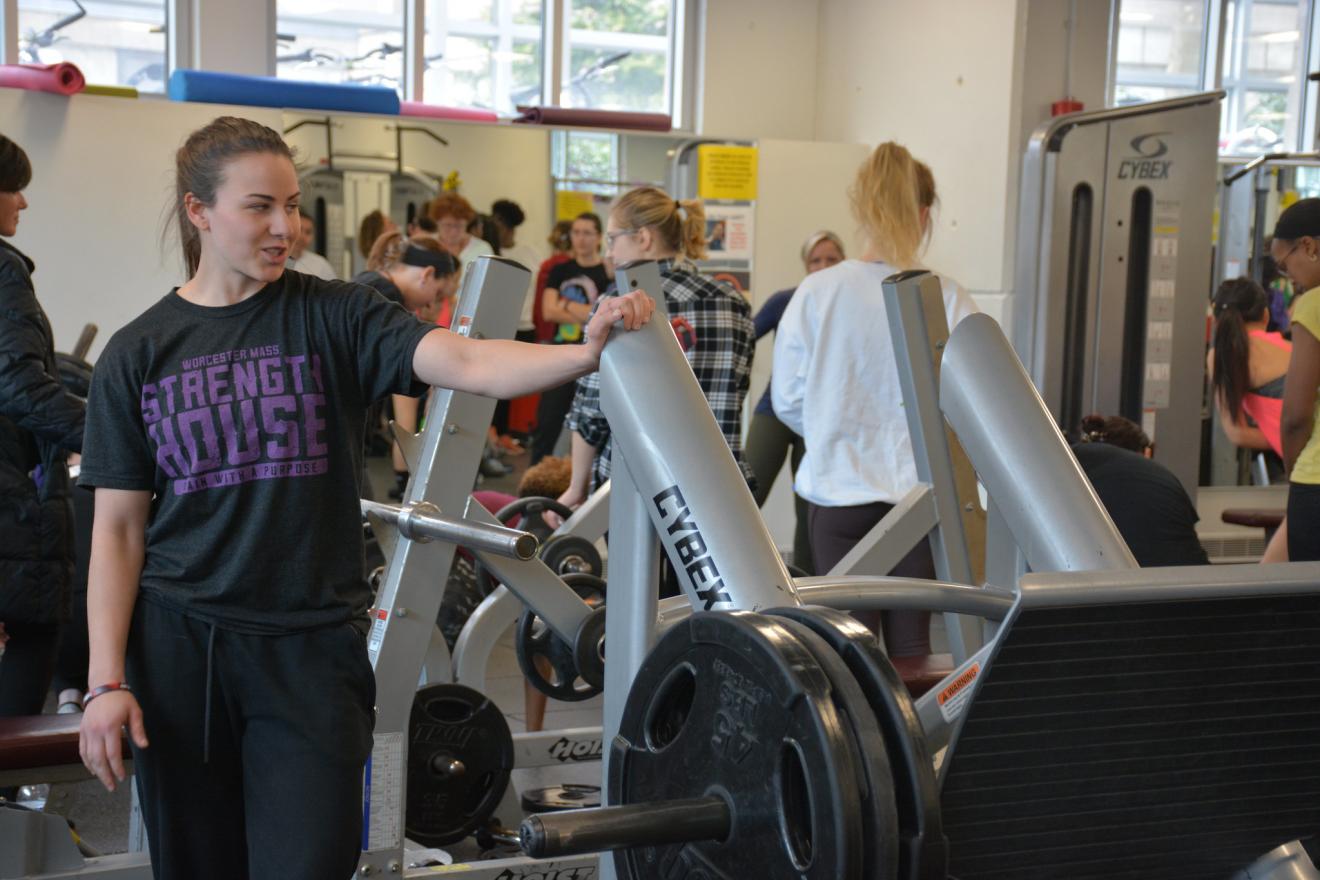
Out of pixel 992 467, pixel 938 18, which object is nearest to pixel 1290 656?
pixel 992 467

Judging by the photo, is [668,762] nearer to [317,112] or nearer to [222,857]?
[222,857]

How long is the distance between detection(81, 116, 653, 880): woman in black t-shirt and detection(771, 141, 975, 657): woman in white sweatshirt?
5.21 feet

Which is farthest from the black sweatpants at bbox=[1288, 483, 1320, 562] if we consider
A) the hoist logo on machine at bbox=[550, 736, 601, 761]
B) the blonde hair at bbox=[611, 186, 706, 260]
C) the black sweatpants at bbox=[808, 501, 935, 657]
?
the hoist logo on machine at bbox=[550, 736, 601, 761]

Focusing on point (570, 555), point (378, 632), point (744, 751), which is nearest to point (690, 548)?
point (744, 751)

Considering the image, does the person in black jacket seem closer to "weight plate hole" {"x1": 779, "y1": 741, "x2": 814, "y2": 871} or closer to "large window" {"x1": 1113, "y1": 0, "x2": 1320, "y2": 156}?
"weight plate hole" {"x1": 779, "y1": 741, "x2": 814, "y2": 871}

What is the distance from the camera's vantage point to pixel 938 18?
21.4 ft

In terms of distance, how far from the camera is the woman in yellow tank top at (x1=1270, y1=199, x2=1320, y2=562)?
3.31 meters

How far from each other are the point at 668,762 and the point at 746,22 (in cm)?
688

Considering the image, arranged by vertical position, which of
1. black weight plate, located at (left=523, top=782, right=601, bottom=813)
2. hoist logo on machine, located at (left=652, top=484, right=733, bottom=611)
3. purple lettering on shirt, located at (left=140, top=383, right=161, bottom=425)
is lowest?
black weight plate, located at (left=523, top=782, right=601, bottom=813)

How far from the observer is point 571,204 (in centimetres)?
677

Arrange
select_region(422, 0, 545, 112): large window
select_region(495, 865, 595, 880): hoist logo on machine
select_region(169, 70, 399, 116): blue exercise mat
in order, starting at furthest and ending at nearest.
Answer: select_region(422, 0, 545, 112): large window
select_region(169, 70, 399, 116): blue exercise mat
select_region(495, 865, 595, 880): hoist logo on machine

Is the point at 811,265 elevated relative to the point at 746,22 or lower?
lower

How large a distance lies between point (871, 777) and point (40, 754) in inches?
73.5

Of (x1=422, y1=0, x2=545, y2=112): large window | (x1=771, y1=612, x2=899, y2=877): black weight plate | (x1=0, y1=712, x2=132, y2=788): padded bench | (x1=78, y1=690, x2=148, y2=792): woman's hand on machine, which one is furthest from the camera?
(x1=422, y1=0, x2=545, y2=112): large window
